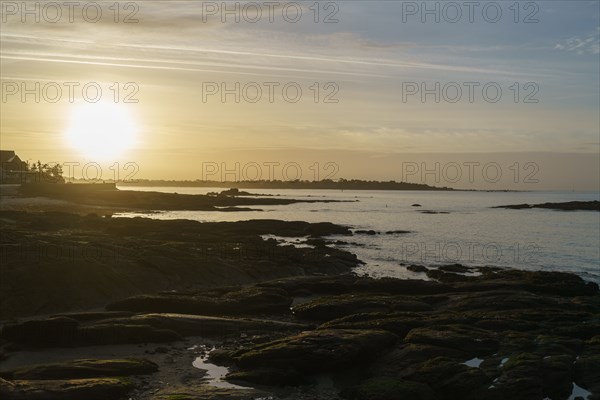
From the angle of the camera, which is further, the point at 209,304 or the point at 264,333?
the point at 209,304

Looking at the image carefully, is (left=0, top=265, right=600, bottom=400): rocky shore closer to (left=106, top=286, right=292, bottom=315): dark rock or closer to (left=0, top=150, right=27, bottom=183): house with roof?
(left=106, top=286, right=292, bottom=315): dark rock

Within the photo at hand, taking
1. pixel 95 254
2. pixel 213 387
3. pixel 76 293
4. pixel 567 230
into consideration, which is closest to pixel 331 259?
pixel 95 254

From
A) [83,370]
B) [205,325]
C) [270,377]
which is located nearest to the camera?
[83,370]

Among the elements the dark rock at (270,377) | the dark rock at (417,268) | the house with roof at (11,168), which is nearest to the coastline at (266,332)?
the dark rock at (270,377)

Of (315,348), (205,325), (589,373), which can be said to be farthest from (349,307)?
(589,373)

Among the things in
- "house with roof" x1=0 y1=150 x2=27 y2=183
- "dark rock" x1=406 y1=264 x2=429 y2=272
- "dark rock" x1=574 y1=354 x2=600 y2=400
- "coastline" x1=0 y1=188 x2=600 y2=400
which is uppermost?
"house with roof" x1=0 y1=150 x2=27 y2=183

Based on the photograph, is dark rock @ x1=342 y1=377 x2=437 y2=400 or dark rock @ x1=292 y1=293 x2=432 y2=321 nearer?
dark rock @ x1=342 y1=377 x2=437 y2=400

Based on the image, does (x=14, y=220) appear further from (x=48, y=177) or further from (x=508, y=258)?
(x=48, y=177)

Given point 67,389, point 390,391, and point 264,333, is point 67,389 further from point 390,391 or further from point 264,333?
point 264,333

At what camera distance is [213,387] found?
14.5m

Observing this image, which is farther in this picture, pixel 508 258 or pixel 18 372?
pixel 508 258

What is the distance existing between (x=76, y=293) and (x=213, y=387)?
11.6 metres

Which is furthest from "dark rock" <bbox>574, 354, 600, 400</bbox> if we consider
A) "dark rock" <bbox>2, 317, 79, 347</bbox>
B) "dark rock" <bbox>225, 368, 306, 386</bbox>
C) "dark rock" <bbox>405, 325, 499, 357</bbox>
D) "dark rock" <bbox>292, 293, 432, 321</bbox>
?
"dark rock" <bbox>2, 317, 79, 347</bbox>

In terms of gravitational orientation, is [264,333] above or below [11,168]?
below
